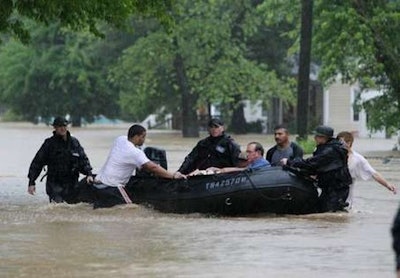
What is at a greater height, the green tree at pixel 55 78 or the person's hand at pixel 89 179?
the green tree at pixel 55 78

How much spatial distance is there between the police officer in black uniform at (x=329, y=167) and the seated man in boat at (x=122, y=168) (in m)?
1.85

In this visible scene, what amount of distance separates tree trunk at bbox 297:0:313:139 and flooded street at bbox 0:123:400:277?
17.1 metres

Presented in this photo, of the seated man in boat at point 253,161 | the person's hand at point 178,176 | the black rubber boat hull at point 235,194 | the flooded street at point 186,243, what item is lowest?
the flooded street at point 186,243

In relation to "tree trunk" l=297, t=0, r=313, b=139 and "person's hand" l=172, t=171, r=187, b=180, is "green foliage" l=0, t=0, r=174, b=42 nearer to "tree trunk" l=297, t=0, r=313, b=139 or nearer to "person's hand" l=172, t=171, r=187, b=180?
"person's hand" l=172, t=171, r=187, b=180

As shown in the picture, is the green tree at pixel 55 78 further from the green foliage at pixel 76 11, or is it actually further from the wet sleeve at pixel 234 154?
the wet sleeve at pixel 234 154

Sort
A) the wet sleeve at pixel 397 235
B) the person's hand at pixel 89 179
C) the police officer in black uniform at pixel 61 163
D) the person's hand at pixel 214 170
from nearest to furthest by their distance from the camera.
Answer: the wet sleeve at pixel 397 235
the person's hand at pixel 214 170
the person's hand at pixel 89 179
the police officer in black uniform at pixel 61 163

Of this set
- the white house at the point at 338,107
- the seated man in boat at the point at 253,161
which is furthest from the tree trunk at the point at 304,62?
the white house at the point at 338,107

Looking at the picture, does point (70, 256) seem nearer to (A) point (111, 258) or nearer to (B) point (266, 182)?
(A) point (111, 258)

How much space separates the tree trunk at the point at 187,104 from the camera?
2226 inches

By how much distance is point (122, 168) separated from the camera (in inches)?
653

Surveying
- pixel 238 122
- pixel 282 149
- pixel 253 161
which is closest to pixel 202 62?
pixel 238 122

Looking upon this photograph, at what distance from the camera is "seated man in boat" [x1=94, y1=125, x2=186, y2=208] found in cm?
1623

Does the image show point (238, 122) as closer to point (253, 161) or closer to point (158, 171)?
point (253, 161)

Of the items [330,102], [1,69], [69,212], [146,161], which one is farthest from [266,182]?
[1,69]
